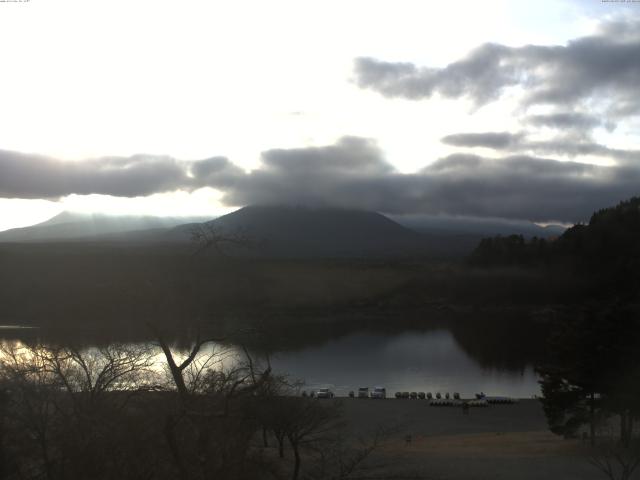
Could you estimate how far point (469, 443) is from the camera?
1248 centimetres

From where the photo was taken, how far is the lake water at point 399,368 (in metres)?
21.1

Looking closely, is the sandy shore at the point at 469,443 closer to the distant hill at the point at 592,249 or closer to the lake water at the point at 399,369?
the lake water at the point at 399,369

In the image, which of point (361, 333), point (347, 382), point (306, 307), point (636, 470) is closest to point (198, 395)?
point (636, 470)

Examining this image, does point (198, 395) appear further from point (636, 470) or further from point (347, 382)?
point (347, 382)

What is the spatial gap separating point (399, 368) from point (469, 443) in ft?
40.7

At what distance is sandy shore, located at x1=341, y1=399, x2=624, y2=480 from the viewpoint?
8.77 m

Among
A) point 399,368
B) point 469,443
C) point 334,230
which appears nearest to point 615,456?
point 469,443

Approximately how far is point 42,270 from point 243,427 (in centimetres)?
1467

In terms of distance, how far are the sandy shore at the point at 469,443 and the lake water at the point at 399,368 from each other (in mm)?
3019

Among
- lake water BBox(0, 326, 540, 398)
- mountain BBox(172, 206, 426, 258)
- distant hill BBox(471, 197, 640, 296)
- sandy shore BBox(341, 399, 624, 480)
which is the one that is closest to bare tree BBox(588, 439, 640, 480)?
sandy shore BBox(341, 399, 624, 480)

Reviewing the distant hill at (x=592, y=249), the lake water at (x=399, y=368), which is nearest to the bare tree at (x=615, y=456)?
the lake water at (x=399, y=368)

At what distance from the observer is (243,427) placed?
4809mm

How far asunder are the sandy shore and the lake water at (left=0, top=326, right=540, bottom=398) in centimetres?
302

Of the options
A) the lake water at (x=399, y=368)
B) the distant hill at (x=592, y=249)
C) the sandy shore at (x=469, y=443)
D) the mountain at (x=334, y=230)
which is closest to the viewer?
the sandy shore at (x=469, y=443)
